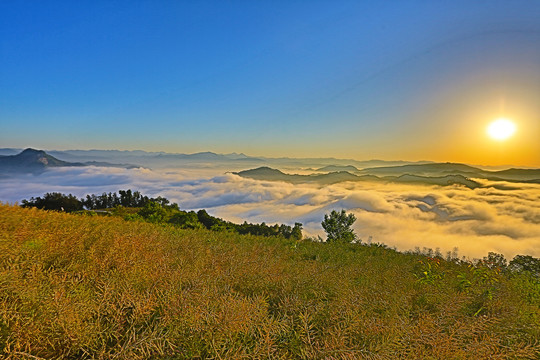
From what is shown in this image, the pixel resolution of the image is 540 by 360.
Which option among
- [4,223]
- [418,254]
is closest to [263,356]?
[4,223]

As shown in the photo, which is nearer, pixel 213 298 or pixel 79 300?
pixel 79 300

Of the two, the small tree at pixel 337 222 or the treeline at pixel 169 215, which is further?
the small tree at pixel 337 222

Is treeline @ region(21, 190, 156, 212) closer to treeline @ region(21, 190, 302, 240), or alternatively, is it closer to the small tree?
treeline @ region(21, 190, 302, 240)

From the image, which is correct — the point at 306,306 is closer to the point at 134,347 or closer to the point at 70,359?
the point at 134,347

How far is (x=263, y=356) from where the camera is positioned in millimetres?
1765

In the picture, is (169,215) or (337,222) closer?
(169,215)

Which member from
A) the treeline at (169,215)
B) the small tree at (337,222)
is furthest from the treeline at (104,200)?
the small tree at (337,222)

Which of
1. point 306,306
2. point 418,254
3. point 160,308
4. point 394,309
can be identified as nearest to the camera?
point 160,308

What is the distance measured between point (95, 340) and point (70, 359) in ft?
0.65

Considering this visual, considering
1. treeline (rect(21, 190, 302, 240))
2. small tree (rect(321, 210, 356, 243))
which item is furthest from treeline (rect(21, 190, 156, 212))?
small tree (rect(321, 210, 356, 243))

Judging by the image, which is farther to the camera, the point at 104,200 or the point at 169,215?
the point at 104,200

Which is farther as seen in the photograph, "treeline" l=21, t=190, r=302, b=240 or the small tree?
the small tree

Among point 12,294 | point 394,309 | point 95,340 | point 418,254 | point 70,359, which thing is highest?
point 12,294

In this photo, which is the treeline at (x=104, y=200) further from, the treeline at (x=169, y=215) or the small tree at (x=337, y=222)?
the small tree at (x=337, y=222)
